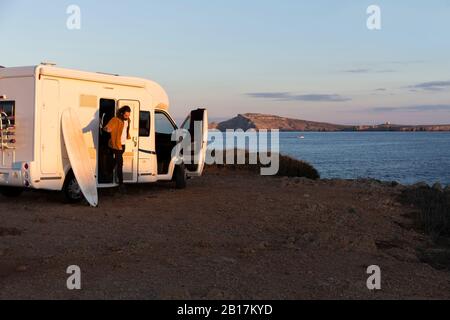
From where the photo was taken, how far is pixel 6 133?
431 inches

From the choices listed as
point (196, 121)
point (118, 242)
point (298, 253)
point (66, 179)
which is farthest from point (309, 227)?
point (196, 121)

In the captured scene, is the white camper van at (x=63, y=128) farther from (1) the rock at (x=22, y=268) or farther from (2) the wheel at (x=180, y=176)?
(1) the rock at (x=22, y=268)

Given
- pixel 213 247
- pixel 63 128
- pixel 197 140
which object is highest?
pixel 63 128

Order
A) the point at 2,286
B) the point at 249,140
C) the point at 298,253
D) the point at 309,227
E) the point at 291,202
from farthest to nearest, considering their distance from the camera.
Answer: the point at 249,140 → the point at 291,202 → the point at 309,227 → the point at 298,253 → the point at 2,286

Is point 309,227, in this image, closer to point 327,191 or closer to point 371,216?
point 371,216

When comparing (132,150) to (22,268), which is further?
(132,150)

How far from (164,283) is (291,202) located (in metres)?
6.40

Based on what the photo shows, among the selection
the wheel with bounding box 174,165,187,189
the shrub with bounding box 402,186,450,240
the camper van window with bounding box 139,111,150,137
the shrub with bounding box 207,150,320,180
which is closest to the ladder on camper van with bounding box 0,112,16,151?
the camper van window with bounding box 139,111,150,137

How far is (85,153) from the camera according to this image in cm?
1135

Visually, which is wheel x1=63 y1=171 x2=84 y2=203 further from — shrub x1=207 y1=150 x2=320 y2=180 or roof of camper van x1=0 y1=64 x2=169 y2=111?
shrub x1=207 y1=150 x2=320 y2=180

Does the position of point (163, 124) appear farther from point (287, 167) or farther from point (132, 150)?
point (287, 167)

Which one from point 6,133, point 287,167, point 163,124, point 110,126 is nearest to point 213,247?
point 110,126

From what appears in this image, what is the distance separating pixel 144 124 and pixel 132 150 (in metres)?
0.69

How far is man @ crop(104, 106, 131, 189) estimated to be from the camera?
37.8 ft
